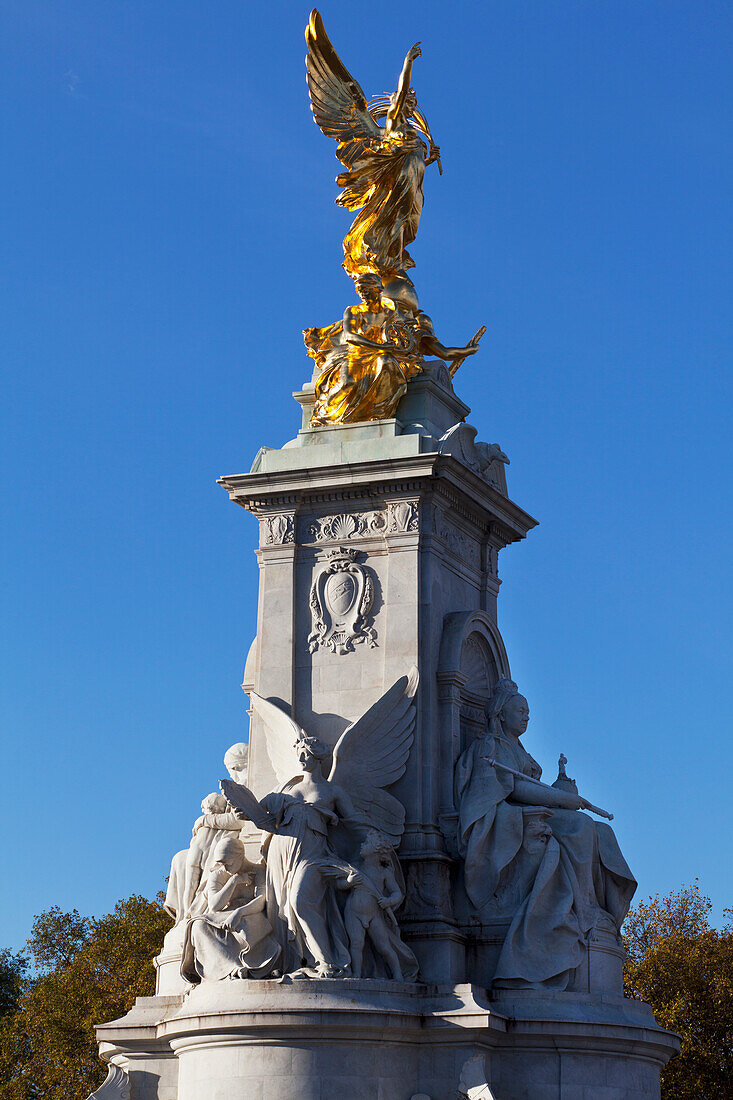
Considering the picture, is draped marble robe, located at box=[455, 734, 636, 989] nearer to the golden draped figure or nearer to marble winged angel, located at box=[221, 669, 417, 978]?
marble winged angel, located at box=[221, 669, 417, 978]

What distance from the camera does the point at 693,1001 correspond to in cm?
Answer: 3388

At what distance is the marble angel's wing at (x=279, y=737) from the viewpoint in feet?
67.8

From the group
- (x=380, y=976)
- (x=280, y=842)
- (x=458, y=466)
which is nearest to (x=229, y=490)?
(x=458, y=466)

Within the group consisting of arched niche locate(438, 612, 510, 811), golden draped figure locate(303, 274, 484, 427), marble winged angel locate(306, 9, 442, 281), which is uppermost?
marble winged angel locate(306, 9, 442, 281)

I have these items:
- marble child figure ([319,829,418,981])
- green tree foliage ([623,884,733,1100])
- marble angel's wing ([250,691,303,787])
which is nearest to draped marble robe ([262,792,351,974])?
marble child figure ([319,829,418,981])

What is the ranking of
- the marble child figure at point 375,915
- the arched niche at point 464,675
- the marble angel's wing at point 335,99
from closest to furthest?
the marble child figure at point 375,915, the arched niche at point 464,675, the marble angel's wing at point 335,99

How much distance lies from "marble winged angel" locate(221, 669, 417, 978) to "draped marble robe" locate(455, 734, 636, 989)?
856 mm

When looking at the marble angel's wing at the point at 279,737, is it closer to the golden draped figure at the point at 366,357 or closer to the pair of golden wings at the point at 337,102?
the golden draped figure at the point at 366,357

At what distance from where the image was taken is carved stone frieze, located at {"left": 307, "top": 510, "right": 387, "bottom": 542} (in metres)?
21.6

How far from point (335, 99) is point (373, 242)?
6.32ft

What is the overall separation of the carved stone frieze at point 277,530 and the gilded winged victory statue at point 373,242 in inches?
50.8

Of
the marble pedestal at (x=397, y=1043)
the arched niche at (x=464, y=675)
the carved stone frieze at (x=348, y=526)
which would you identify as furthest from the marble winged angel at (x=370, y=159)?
the marble pedestal at (x=397, y=1043)

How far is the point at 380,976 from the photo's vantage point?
1916 cm

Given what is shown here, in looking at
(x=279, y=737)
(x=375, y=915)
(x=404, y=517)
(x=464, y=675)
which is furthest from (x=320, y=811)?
(x=404, y=517)
